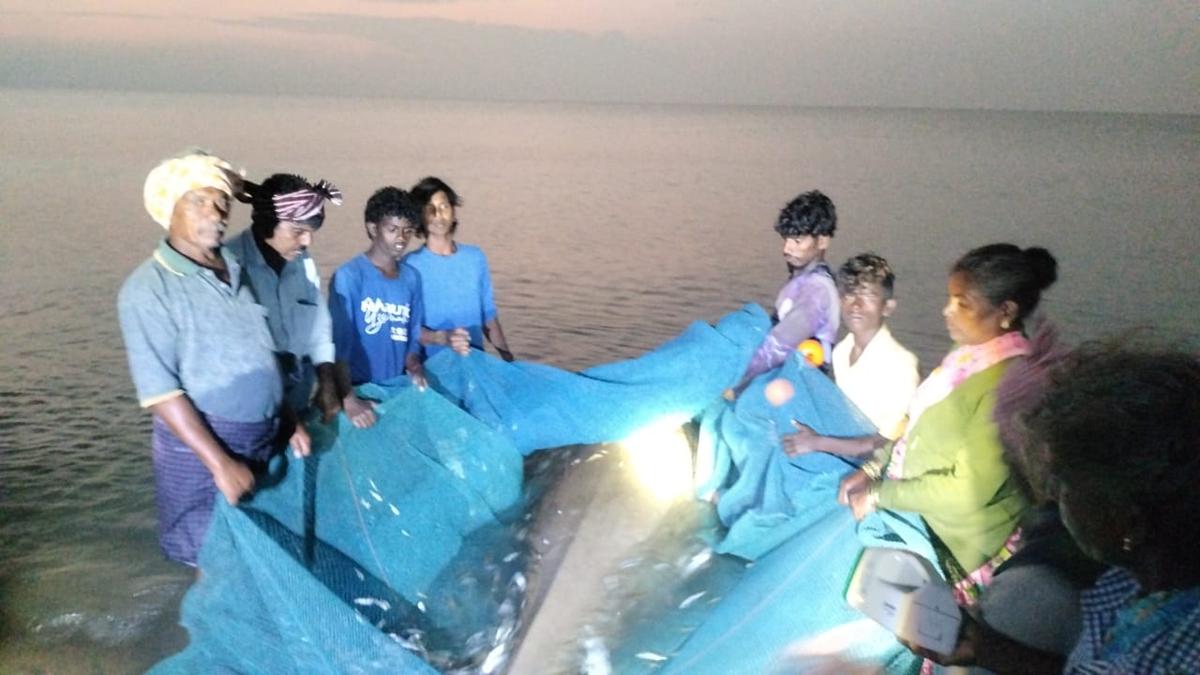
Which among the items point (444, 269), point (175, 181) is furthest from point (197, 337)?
point (444, 269)

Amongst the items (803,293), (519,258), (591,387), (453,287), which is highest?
(803,293)

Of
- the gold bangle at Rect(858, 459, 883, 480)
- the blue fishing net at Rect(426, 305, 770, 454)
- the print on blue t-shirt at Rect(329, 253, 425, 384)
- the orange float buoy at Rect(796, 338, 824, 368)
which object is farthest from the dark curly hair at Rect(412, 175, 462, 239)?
the gold bangle at Rect(858, 459, 883, 480)

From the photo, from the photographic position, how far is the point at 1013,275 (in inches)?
98.4

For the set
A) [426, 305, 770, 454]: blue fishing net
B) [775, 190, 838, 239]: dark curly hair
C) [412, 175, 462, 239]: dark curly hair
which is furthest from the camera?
[412, 175, 462, 239]: dark curly hair

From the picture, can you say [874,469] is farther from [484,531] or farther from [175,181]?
[175,181]

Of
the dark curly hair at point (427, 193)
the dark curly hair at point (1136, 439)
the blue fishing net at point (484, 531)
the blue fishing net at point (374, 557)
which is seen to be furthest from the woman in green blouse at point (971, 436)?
the dark curly hair at point (427, 193)

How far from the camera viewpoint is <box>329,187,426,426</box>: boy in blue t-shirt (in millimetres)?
4070

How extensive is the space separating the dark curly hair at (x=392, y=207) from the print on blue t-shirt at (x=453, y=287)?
0.36m

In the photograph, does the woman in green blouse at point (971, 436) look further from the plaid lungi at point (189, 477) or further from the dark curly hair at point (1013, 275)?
the plaid lungi at point (189, 477)

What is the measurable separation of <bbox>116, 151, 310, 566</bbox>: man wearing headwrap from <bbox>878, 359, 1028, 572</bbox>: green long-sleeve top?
2146 mm

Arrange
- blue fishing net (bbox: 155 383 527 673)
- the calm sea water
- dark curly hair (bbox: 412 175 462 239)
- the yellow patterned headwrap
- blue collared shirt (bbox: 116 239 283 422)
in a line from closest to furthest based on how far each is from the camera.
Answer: blue fishing net (bbox: 155 383 527 673)
blue collared shirt (bbox: 116 239 283 422)
the yellow patterned headwrap
dark curly hair (bbox: 412 175 462 239)
the calm sea water

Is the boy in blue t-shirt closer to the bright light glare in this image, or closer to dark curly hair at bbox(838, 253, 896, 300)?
the bright light glare

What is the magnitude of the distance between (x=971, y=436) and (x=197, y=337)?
2396 mm

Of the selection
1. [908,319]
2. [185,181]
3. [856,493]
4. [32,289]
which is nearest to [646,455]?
[856,493]
